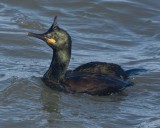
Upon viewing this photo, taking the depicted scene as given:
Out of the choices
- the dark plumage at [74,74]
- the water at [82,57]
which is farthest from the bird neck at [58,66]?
the water at [82,57]

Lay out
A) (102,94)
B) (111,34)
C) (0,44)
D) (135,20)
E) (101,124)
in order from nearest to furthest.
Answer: (101,124), (102,94), (0,44), (111,34), (135,20)

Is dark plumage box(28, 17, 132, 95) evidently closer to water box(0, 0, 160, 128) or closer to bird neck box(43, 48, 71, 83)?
bird neck box(43, 48, 71, 83)

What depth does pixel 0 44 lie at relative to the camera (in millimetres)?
12828

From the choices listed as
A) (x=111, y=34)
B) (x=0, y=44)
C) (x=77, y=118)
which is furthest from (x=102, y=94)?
(x=111, y=34)

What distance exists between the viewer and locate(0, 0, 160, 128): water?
963 cm

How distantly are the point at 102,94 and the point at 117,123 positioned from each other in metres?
1.35

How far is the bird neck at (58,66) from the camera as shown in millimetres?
11031

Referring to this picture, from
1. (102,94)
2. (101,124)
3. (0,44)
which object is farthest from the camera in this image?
(0,44)

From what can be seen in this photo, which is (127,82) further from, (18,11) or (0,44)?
(18,11)

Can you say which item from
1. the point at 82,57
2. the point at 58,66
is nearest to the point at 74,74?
the point at 58,66

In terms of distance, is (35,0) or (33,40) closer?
(33,40)

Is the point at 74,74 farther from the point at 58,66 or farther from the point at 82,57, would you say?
the point at 82,57

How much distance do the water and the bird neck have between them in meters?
0.20

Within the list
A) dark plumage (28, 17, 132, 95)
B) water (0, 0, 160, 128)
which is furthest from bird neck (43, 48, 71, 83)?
water (0, 0, 160, 128)
